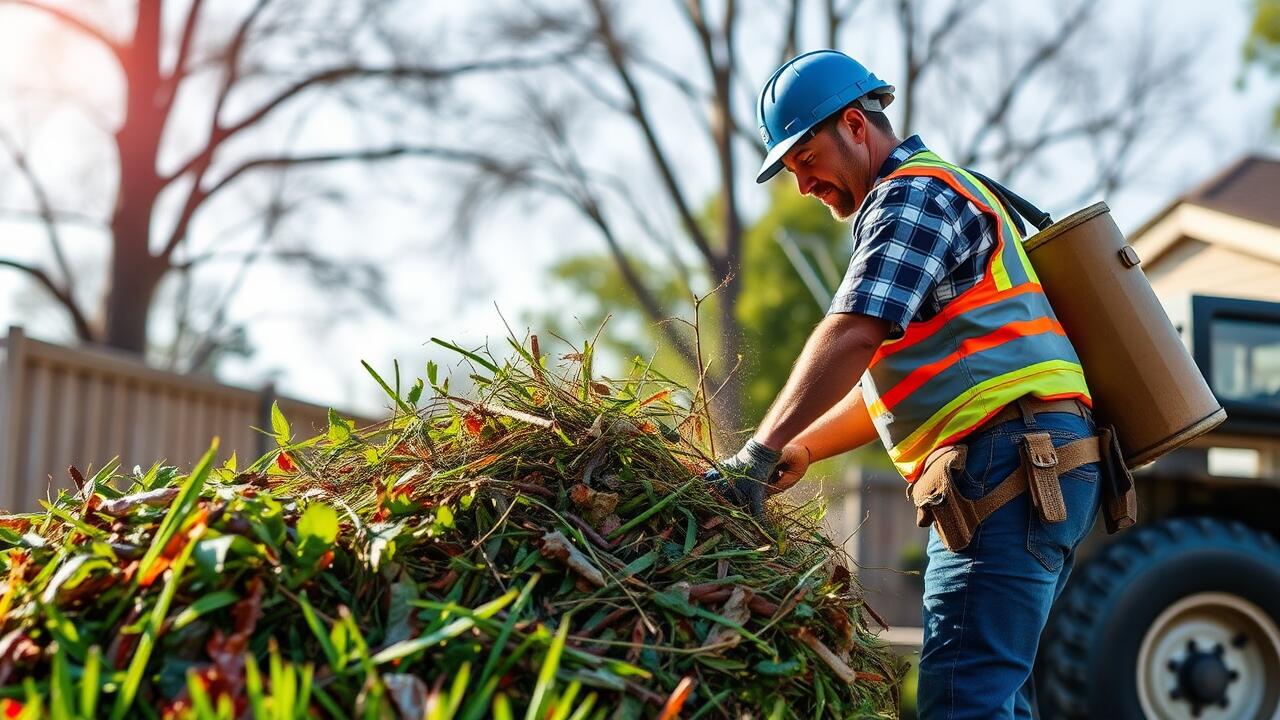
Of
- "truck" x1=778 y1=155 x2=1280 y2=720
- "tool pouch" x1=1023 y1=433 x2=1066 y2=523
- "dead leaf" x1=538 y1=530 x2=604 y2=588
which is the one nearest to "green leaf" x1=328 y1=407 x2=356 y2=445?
"dead leaf" x1=538 y1=530 x2=604 y2=588

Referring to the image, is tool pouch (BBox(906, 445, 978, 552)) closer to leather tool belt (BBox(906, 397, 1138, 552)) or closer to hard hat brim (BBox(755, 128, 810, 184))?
leather tool belt (BBox(906, 397, 1138, 552))

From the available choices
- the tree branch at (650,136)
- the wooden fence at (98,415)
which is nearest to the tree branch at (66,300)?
the tree branch at (650,136)

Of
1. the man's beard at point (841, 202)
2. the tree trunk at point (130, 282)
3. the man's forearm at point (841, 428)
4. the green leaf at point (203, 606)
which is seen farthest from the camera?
the tree trunk at point (130, 282)

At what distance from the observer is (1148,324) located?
8.77ft

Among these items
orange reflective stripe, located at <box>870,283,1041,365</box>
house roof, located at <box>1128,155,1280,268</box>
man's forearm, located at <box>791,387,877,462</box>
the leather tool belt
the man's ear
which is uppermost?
house roof, located at <box>1128,155,1280,268</box>

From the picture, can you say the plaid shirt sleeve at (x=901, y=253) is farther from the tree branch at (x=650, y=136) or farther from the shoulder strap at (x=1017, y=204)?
the tree branch at (x=650, y=136)

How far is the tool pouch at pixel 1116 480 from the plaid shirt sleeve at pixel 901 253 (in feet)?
1.79

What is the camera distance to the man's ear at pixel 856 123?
2646 millimetres

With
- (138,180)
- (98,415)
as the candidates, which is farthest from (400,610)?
(138,180)

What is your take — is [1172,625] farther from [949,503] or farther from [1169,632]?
[949,503]

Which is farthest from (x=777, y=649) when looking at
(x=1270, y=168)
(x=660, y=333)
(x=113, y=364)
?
(x=1270, y=168)

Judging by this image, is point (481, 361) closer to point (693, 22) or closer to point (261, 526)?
point (261, 526)

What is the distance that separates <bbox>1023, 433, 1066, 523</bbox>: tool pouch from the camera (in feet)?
7.87

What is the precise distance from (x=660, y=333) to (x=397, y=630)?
51.2 inches
